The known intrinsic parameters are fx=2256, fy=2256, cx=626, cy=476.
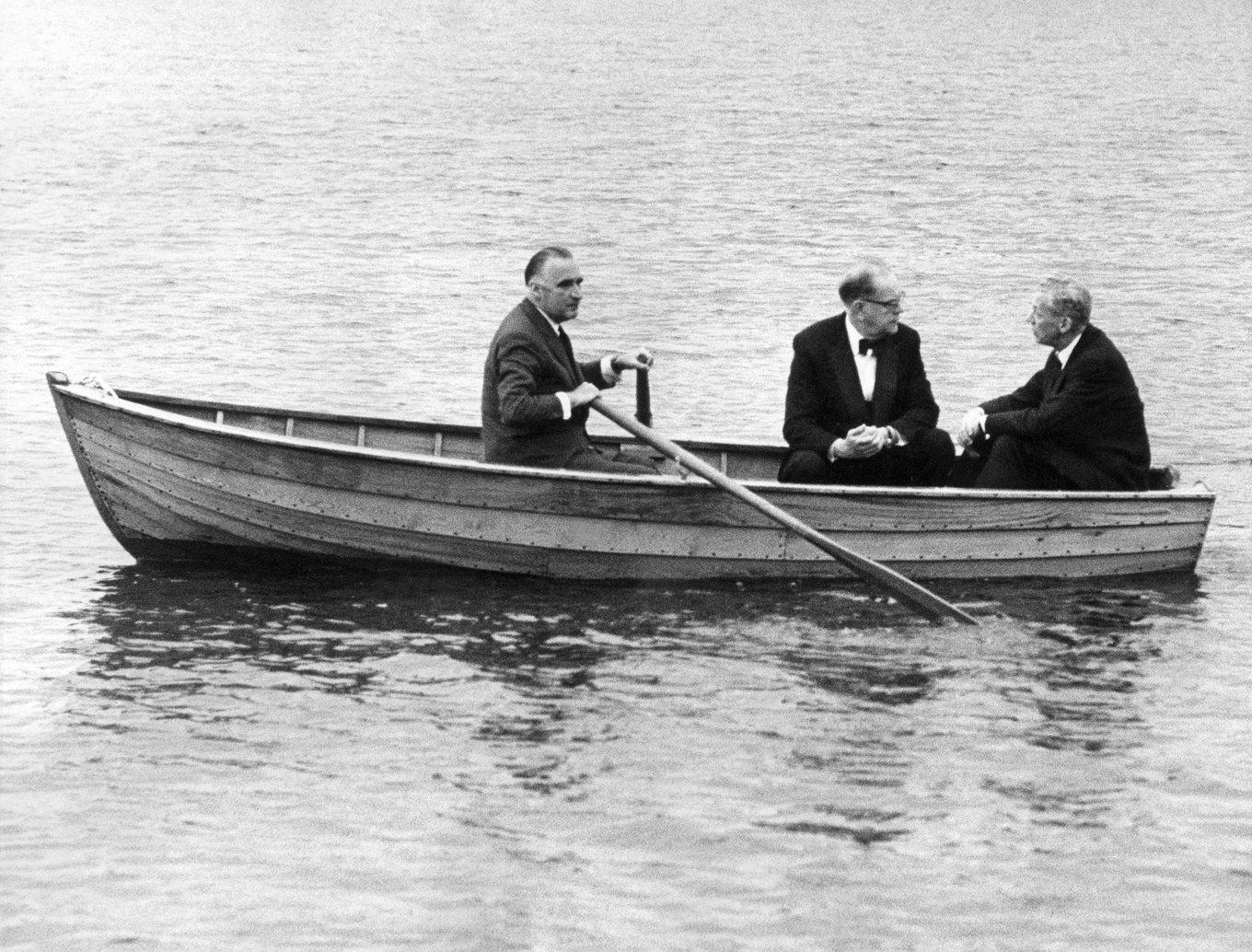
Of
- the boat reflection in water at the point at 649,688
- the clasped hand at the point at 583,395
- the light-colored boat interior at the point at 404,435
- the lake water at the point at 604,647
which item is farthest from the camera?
the light-colored boat interior at the point at 404,435

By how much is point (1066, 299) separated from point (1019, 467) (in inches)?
40.0

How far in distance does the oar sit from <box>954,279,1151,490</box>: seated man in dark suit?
1.03 metres

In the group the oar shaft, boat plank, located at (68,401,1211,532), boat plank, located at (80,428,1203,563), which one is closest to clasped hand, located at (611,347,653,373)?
the oar shaft

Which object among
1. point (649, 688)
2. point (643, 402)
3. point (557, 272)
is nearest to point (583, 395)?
point (557, 272)

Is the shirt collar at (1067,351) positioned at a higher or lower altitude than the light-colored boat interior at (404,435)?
higher

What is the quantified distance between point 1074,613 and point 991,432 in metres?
1.06

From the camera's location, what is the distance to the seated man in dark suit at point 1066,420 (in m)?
11.1

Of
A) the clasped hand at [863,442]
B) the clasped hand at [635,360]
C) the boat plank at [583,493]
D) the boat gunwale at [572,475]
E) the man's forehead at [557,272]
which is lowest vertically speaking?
the boat plank at [583,493]

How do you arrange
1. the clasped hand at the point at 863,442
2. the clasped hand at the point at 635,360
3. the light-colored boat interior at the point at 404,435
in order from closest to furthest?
the clasped hand at the point at 635,360 → the clasped hand at the point at 863,442 → the light-colored boat interior at the point at 404,435

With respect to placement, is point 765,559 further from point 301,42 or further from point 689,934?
point 301,42

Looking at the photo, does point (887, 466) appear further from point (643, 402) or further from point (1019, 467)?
point (643, 402)

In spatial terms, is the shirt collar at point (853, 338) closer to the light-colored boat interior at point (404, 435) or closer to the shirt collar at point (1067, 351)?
the shirt collar at point (1067, 351)

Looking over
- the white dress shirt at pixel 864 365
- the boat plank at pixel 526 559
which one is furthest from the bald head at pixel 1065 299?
the boat plank at pixel 526 559

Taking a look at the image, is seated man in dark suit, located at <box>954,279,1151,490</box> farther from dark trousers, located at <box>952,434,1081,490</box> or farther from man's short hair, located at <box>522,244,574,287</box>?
man's short hair, located at <box>522,244,574,287</box>
